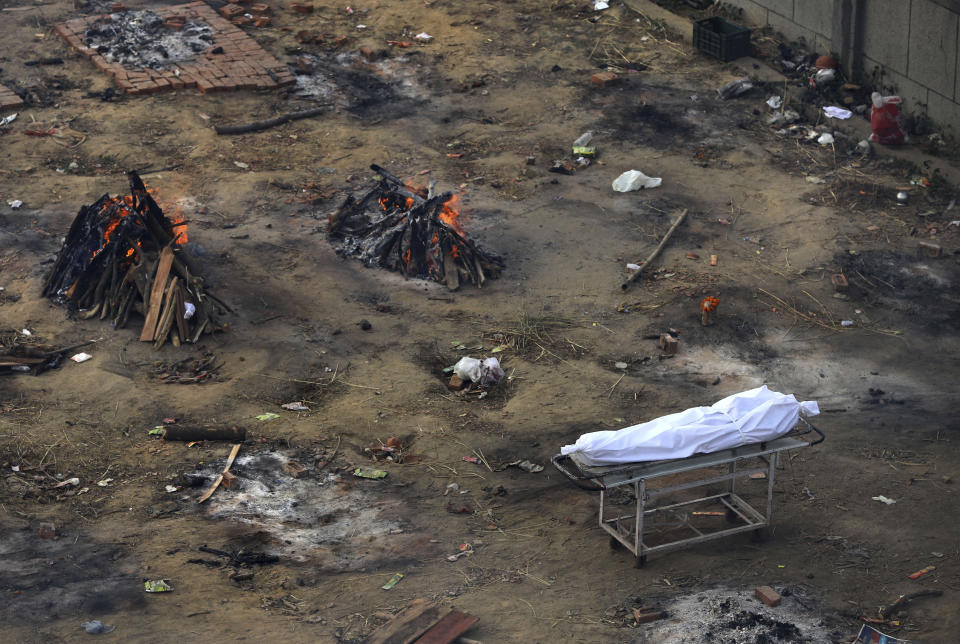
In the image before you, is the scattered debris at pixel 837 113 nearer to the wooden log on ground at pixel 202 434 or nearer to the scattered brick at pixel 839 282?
the scattered brick at pixel 839 282

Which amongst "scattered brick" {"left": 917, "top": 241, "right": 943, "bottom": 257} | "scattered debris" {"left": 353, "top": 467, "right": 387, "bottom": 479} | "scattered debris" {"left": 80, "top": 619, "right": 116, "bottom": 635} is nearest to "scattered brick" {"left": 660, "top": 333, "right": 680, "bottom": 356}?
"scattered debris" {"left": 353, "top": 467, "right": 387, "bottom": 479}

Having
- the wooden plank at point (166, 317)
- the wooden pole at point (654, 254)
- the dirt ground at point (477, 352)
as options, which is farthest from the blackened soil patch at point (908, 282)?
the wooden plank at point (166, 317)

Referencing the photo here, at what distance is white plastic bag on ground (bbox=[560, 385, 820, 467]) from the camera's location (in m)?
7.12

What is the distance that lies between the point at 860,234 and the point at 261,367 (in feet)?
23.0

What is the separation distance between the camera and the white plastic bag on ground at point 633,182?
13.8 m

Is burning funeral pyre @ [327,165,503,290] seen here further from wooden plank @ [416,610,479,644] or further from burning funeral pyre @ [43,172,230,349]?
wooden plank @ [416,610,479,644]

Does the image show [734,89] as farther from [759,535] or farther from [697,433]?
[697,433]

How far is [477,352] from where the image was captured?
10688 millimetres

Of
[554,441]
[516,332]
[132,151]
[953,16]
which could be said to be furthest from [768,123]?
[132,151]

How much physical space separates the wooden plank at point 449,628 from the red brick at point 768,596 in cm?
186

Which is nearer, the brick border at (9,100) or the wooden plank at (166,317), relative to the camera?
the wooden plank at (166,317)

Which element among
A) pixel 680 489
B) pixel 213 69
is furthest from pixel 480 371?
pixel 213 69

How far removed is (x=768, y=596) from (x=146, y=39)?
47.7ft

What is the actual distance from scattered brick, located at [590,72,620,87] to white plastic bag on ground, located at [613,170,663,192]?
3.03 metres
